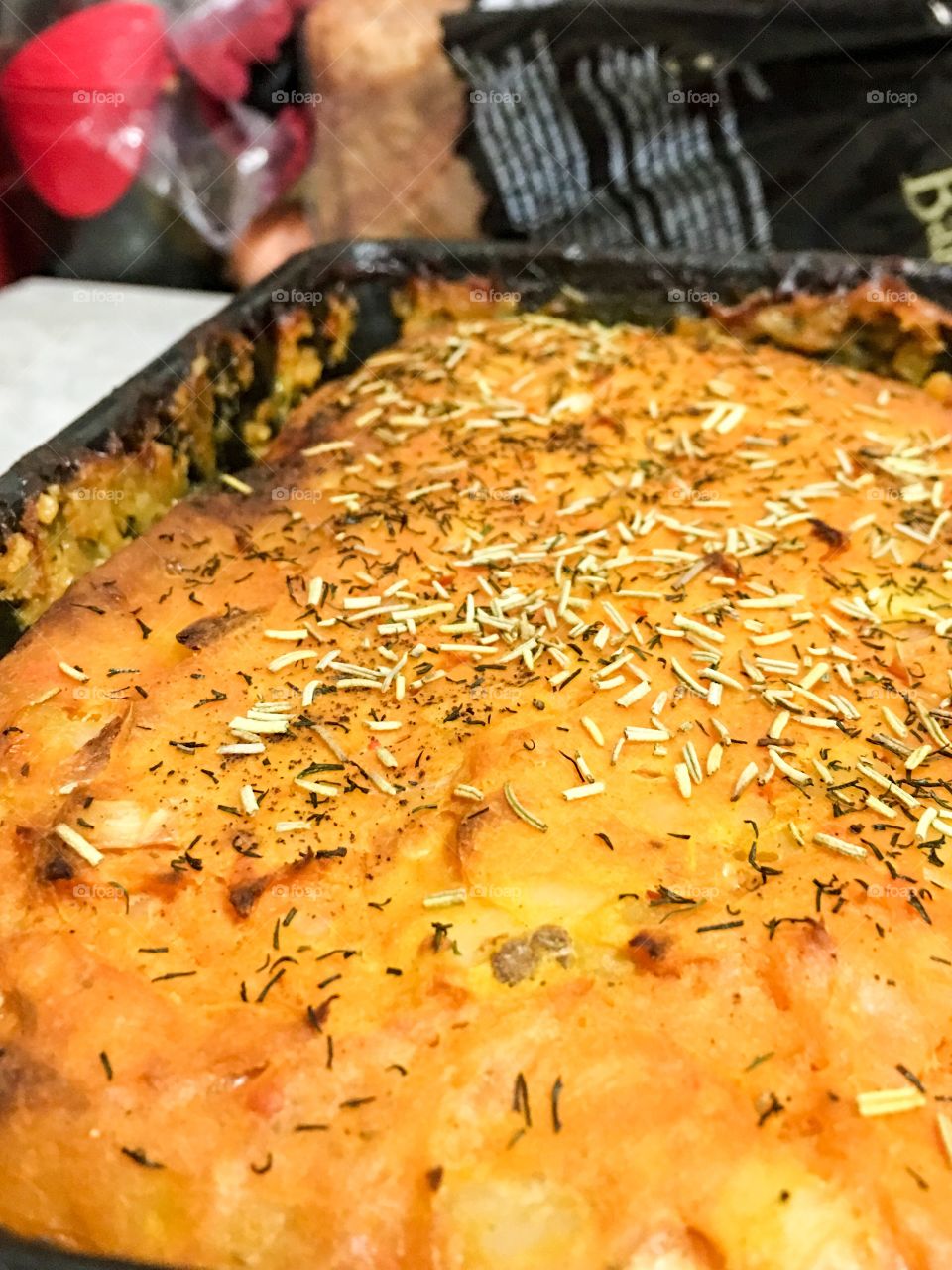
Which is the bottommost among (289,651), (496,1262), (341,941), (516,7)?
(496,1262)

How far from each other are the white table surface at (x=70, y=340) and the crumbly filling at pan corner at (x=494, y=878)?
50.2 inches

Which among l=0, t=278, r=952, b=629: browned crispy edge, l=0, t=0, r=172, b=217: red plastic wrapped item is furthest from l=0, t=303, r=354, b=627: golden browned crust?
l=0, t=0, r=172, b=217: red plastic wrapped item

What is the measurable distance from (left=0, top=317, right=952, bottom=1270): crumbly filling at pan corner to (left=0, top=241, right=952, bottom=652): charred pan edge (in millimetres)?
123

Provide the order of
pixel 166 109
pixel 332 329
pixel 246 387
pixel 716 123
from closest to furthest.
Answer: pixel 246 387
pixel 332 329
pixel 716 123
pixel 166 109

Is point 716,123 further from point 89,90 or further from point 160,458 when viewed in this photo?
point 160,458

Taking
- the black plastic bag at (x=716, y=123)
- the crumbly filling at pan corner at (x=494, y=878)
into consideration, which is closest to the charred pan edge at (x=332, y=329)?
the crumbly filling at pan corner at (x=494, y=878)

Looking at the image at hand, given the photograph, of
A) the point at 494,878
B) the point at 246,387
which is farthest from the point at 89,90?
the point at 494,878

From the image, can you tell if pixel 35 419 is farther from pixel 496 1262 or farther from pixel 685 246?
pixel 496 1262

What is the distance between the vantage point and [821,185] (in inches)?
132

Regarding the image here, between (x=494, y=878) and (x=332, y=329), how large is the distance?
1825 mm

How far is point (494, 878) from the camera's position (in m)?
1.49

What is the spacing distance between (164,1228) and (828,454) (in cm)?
190

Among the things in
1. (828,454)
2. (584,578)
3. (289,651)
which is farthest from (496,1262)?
(828,454)

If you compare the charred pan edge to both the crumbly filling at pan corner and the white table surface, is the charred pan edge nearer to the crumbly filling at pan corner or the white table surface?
the crumbly filling at pan corner
